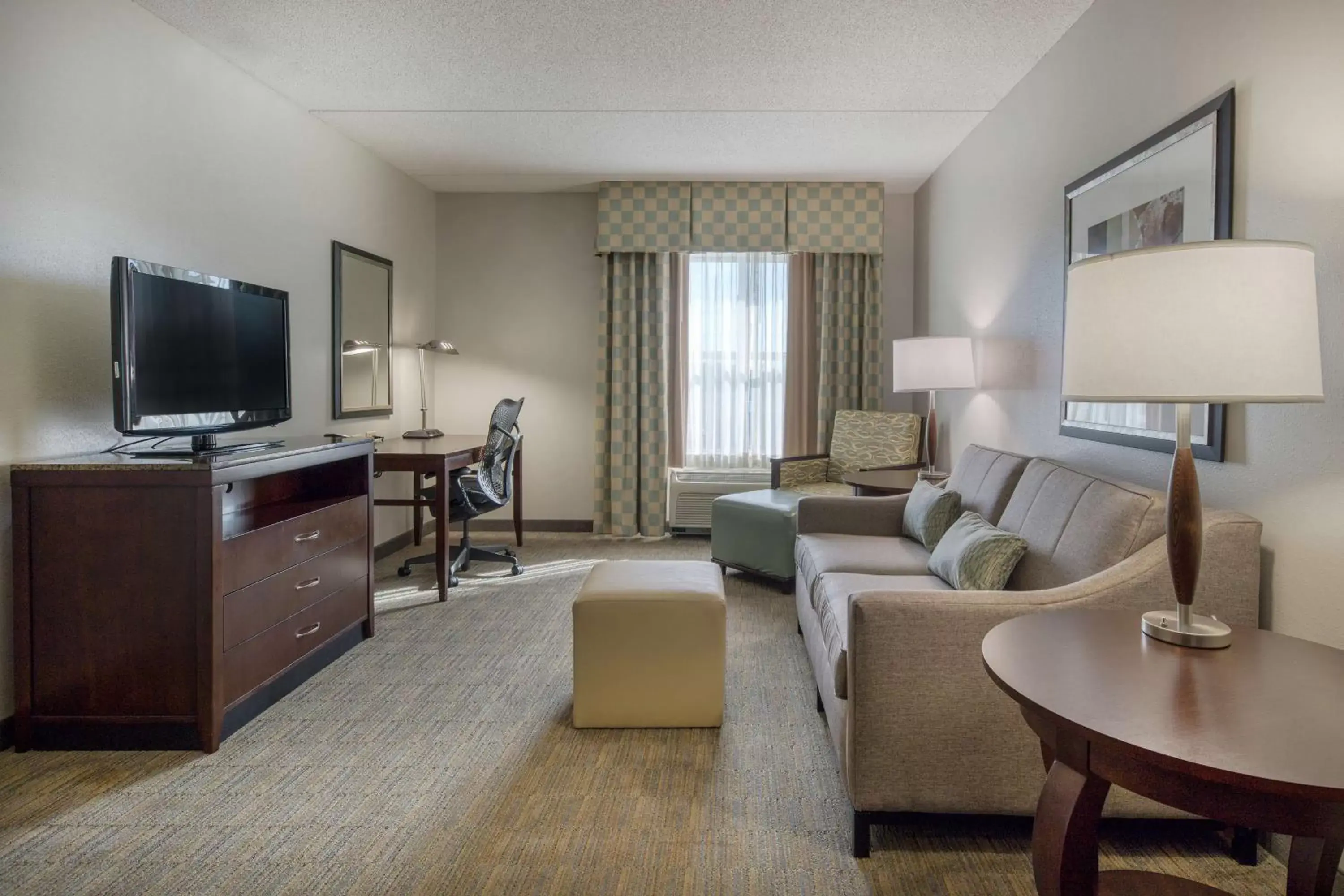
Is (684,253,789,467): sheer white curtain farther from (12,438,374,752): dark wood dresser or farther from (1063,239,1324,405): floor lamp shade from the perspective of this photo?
(1063,239,1324,405): floor lamp shade

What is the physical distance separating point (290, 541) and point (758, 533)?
2.36 m

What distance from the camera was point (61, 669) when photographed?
234cm

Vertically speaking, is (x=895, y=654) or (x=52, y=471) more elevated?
(x=52, y=471)

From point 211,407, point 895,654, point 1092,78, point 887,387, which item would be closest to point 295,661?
point 211,407

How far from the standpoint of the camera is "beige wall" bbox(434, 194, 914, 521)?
19.0 feet

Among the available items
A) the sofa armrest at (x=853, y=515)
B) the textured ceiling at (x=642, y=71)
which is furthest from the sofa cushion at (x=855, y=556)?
the textured ceiling at (x=642, y=71)

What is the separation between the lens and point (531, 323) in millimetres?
5832

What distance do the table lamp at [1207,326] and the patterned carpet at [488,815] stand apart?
2.83 ft

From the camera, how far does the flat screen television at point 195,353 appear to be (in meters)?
2.34

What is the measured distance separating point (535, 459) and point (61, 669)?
3.67m

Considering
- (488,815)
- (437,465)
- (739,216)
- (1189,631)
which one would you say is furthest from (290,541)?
(739,216)

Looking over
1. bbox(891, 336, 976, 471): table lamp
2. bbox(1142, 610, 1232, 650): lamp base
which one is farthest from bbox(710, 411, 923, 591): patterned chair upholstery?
bbox(1142, 610, 1232, 650): lamp base

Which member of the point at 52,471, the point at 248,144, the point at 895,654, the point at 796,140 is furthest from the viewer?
the point at 796,140

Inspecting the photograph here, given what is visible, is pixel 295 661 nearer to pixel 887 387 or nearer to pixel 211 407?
pixel 211 407
